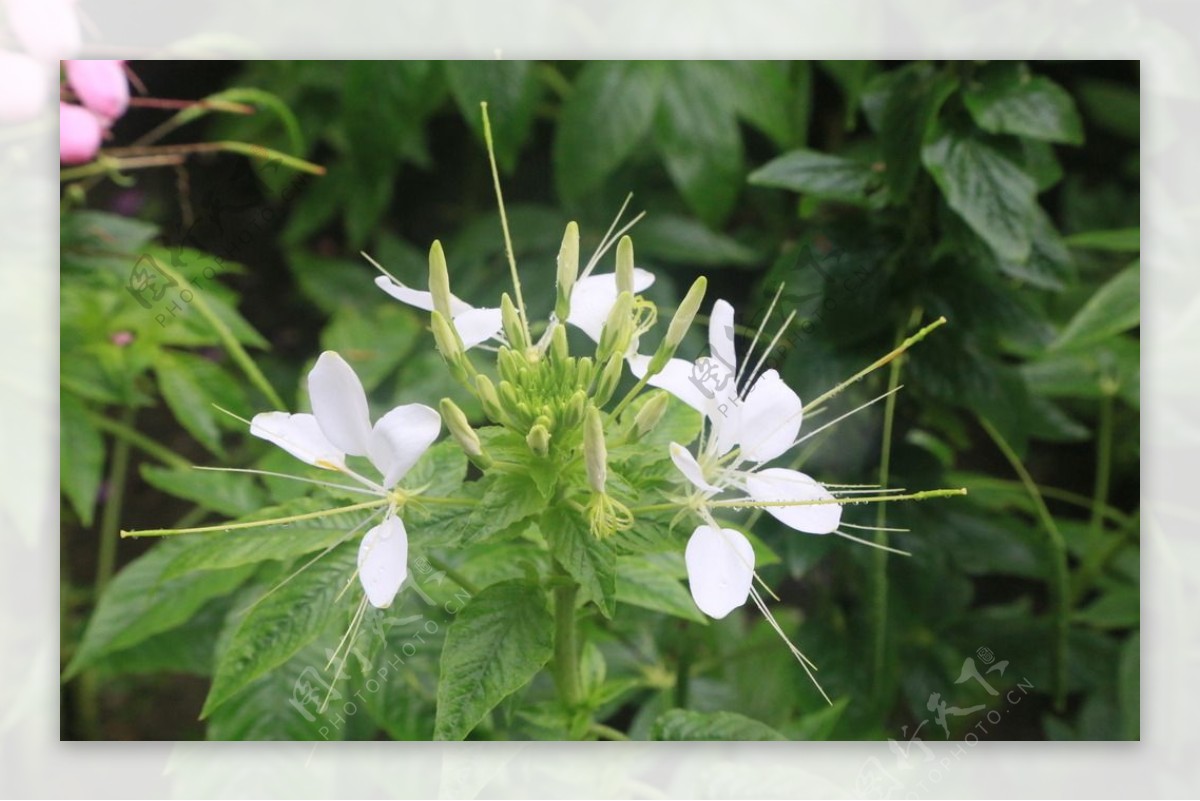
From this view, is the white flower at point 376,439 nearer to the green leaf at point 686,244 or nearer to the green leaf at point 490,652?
the green leaf at point 490,652

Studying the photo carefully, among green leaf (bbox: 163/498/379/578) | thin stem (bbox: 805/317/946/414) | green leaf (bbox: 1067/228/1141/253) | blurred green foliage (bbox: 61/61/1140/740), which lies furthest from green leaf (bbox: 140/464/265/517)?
green leaf (bbox: 1067/228/1141/253)

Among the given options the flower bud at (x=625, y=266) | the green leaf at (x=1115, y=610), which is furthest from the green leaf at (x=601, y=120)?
the green leaf at (x=1115, y=610)

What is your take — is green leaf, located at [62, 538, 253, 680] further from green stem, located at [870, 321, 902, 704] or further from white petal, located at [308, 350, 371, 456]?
green stem, located at [870, 321, 902, 704]

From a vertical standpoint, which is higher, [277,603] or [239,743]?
[277,603]

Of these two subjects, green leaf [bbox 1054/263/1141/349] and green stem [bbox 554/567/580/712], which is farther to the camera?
green leaf [bbox 1054/263/1141/349]

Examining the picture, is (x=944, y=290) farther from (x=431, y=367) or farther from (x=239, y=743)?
(x=239, y=743)

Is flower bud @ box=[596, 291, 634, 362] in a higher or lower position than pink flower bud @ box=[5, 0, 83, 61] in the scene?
lower

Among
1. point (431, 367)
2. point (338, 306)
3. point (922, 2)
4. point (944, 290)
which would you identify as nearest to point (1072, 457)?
point (944, 290)
